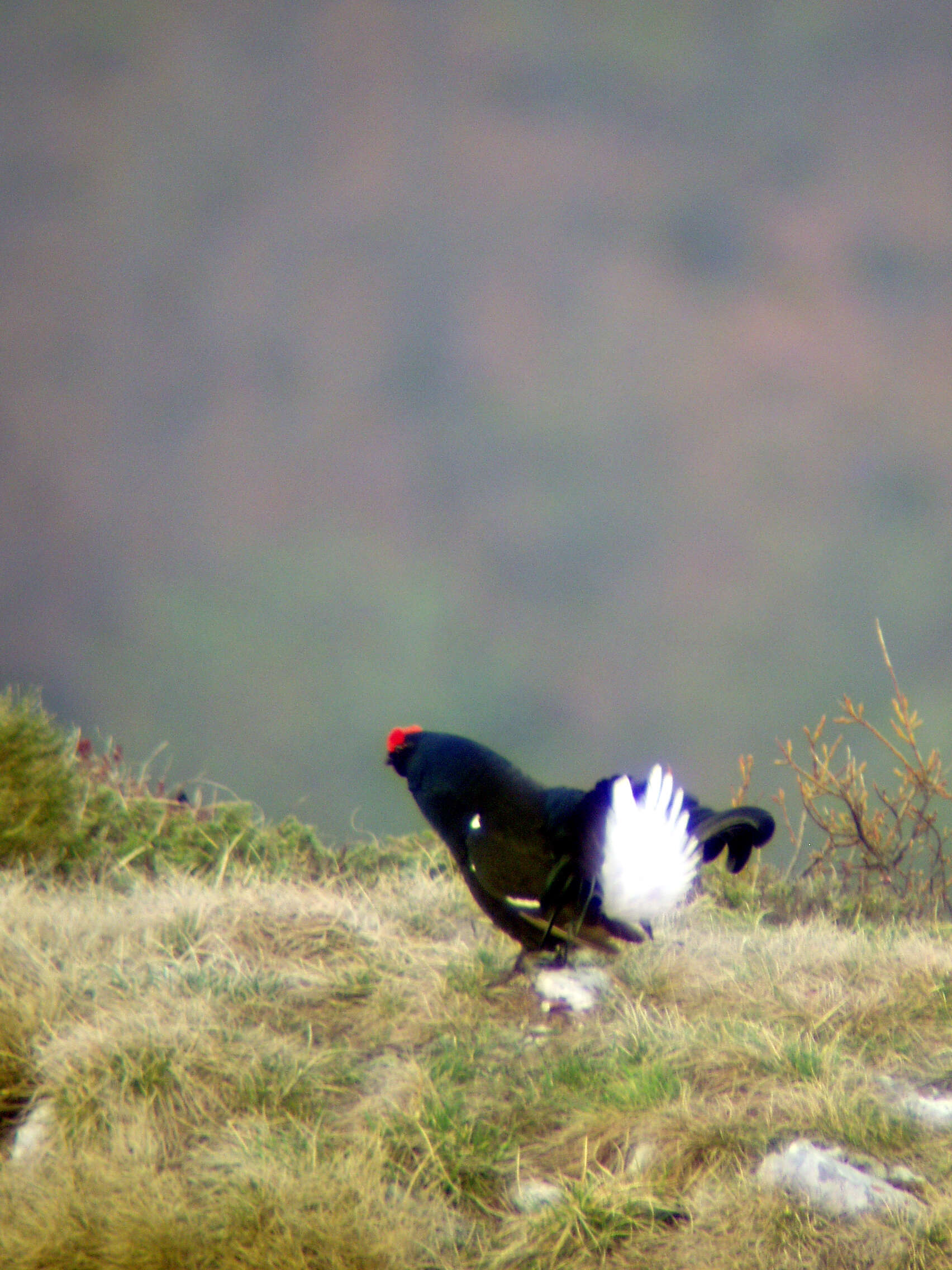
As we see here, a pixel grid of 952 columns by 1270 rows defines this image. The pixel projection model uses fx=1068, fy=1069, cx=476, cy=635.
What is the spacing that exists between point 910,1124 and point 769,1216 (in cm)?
69

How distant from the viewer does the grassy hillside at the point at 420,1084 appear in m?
2.89

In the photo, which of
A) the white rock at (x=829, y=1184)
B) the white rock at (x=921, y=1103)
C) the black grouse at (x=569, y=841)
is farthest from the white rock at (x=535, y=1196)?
the white rock at (x=921, y=1103)

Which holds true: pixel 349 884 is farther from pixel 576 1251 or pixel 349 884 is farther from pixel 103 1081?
pixel 576 1251

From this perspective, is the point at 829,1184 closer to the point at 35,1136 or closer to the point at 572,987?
the point at 572,987

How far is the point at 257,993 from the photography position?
434 centimetres

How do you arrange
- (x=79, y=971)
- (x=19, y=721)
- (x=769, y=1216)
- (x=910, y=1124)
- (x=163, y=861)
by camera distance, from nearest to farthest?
(x=769, y=1216) < (x=910, y=1124) < (x=79, y=971) < (x=19, y=721) < (x=163, y=861)

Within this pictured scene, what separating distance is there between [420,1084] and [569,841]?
0.98 m

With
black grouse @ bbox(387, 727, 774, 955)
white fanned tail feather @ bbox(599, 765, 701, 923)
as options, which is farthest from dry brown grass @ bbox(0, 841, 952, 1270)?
white fanned tail feather @ bbox(599, 765, 701, 923)

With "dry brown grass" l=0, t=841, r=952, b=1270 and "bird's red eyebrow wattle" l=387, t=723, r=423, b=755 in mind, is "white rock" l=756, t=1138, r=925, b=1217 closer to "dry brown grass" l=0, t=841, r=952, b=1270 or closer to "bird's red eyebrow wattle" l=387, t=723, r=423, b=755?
"dry brown grass" l=0, t=841, r=952, b=1270

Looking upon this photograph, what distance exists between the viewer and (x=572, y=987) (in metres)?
4.46

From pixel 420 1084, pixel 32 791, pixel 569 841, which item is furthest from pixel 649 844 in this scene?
pixel 32 791

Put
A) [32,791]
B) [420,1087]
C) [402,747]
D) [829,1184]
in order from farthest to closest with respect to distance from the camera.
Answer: [32,791], [402,747], [420,1087], [829,1184]

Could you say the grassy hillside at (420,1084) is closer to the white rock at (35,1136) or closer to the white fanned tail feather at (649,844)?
the white rock at (35,1136)

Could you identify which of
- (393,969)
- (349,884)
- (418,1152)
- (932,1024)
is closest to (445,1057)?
(418,1152)
